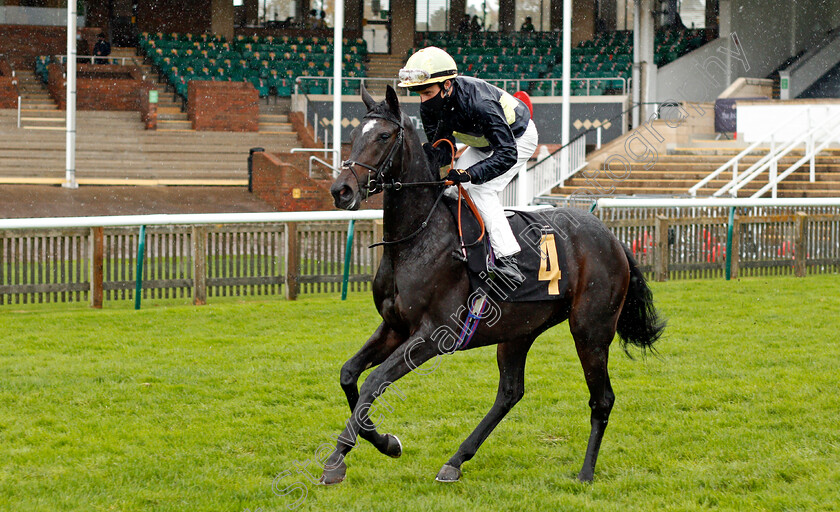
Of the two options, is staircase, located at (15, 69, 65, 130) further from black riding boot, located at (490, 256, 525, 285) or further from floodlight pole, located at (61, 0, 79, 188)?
black riding boot, located at (490, 256, 525, 285)

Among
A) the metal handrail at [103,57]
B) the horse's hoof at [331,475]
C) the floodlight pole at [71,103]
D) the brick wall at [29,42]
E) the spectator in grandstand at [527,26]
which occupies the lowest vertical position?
the horse's hoof at [331,475]

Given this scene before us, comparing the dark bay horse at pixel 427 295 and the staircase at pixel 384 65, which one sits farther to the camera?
the staircase at pixel 384 65

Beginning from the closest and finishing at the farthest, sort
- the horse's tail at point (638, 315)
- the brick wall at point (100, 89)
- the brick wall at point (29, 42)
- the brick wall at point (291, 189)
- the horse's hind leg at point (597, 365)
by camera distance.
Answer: the horse's hind leg at point (597, 365), the horse's tail at point (638, 315), the brick wall at point (291, 189), the brick wall at point (100, 89), the brick wall at point (29, 42)

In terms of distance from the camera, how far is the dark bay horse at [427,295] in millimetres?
4660

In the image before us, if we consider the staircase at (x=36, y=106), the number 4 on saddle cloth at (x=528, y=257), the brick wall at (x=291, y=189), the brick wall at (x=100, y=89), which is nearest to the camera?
the number 4 on saddle cloth at (x=528, y=257)

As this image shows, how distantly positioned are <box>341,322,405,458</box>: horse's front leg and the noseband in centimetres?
74

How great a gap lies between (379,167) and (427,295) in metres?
0.70

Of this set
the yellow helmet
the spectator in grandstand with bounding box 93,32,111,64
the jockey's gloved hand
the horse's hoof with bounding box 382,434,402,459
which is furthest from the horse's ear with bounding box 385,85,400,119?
the spectator in grandstand with bounding box 93,32,111,64

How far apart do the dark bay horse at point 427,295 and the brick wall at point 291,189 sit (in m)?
15.2

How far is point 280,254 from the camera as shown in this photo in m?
11.6

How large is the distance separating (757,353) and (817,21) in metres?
26.7

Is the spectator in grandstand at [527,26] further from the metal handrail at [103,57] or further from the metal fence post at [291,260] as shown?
the metal fence post at [291,260]

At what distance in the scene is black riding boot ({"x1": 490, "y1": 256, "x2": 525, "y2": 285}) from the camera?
5090 millimetres

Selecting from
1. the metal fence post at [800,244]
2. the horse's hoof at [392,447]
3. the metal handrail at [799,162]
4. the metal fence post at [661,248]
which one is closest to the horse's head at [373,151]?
the horse's hoof at [392,447]
